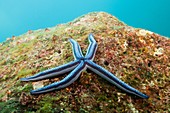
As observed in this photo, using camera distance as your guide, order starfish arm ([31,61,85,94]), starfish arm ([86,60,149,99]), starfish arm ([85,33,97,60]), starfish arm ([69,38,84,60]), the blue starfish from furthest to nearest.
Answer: starfish arm ([85,33,97,60]), starfish arm ([69,38,84,60]), starfish arm ([86,60,149,99]), the blue starfish, starfish arm ([31,61,85,94])

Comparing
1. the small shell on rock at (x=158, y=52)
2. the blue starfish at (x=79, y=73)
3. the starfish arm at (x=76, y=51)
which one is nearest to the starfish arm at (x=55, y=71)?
the blue starfish at (x=79, y=73)

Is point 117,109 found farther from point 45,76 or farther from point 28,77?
point 28,77

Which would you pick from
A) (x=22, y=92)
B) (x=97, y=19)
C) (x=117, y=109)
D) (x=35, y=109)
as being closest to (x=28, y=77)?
(x=22, y=92)

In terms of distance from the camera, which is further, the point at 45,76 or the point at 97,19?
the point at 97,19

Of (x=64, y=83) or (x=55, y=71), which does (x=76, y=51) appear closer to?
(x=55, y=71)

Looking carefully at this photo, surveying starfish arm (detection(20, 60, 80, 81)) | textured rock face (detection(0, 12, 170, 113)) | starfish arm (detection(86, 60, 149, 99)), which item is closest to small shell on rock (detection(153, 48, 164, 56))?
textured rock face (detection(0, 12, 170, 113))

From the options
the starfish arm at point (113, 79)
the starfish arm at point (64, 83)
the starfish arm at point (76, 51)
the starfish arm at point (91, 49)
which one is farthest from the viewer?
the starfish arm at point (91, 49)

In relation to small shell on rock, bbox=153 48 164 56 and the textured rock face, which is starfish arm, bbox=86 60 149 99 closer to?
the textured rock face

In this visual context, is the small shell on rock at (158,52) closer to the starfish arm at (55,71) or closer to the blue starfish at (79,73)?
the blue starfish at (79,73)

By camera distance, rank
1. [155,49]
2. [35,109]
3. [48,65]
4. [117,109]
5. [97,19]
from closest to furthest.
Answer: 1. [35,109]
2. [117,109]
3. [48,65]
4. [155,49]
5. [97,19]
